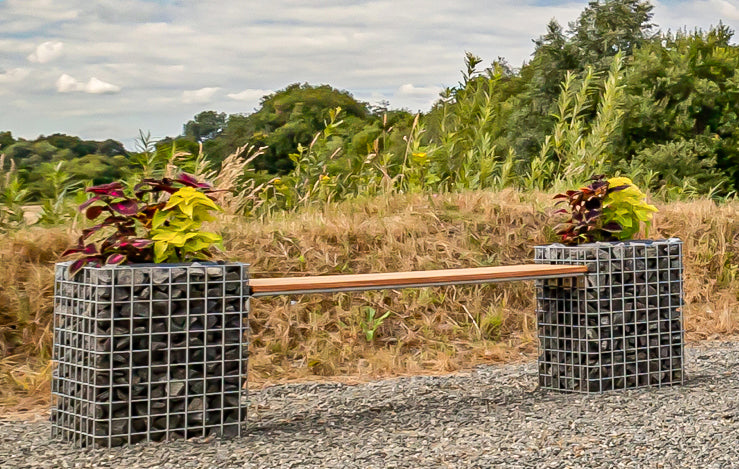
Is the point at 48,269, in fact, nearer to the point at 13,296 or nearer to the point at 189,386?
the point at 13,296

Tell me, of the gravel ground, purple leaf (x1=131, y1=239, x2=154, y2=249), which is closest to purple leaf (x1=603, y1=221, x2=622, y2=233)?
the gravel ground

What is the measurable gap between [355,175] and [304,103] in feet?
45.3

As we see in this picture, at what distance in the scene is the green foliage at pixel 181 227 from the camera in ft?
11.4

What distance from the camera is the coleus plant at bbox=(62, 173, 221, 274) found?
3.45 metres

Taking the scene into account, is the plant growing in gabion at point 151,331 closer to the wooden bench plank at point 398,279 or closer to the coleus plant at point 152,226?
the coleus plant at point 152,226

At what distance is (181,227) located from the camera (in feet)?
11.5

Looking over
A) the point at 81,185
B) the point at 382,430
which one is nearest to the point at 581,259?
the point at 382,430

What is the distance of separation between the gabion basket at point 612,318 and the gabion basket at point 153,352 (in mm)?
1852

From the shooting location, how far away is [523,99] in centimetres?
1653

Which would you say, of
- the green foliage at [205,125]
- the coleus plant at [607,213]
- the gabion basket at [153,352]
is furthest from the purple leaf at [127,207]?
the green foliage at [205,125]

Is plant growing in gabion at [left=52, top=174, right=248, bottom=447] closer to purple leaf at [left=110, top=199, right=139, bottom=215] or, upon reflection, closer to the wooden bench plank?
purple leaf at [left=110, top=199, right=139, bottom=215]

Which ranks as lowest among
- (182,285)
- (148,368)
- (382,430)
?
(382,430)

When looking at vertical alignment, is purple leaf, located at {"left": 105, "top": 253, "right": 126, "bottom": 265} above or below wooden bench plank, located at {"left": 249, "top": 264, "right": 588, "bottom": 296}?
above

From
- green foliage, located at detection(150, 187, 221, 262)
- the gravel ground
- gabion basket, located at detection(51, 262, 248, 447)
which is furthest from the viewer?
green foliage, located at detection(150, 187, 221, 262)
